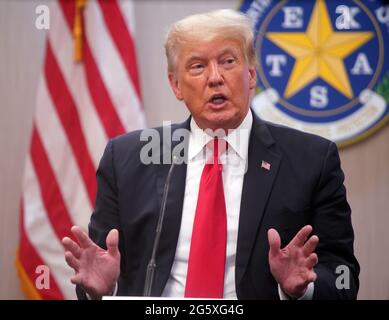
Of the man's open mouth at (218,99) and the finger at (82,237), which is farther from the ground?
the man's open mouth at (218,99)

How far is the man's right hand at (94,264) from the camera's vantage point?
1487mm

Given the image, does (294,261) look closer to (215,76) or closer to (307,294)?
(307,294)

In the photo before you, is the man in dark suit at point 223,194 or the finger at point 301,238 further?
the man in dark suit at point 223,194

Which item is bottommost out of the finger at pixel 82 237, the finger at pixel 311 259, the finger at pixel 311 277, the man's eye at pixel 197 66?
the finger at pixel 311 277

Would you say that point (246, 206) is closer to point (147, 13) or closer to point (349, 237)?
point (349, 237)

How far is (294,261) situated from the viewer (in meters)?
1.48

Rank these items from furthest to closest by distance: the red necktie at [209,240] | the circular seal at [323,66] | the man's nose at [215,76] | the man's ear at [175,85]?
1. the circular seal at [323,66]
2. the man's ear at [175,85]
3. the man's nose at [215,76]
4. the red necktie at [209,240]

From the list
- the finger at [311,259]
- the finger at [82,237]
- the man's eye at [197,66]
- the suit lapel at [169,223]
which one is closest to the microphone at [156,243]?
the suit lapel at [169,223]

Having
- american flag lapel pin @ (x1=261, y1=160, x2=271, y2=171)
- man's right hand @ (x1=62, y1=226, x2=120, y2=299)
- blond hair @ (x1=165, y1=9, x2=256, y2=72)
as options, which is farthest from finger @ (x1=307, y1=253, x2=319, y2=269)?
blond hair @ (x1=165, y1=9, x2=256, y2=72)

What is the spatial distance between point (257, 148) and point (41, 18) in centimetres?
91

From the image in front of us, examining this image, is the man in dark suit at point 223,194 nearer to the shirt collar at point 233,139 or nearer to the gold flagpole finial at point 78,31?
the shirt collar at point 233,139

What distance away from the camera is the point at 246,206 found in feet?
5.42
